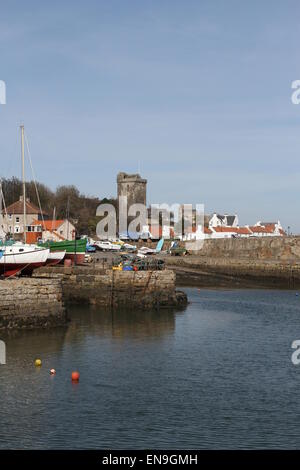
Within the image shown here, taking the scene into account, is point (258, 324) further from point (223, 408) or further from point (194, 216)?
point (194, 216)

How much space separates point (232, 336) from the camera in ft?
94.3

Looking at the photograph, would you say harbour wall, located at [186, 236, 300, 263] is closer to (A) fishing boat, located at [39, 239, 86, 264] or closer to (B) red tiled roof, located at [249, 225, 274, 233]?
(A) fishing boat, located at [39, 239, 86, 264]

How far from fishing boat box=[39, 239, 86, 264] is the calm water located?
9905 mm

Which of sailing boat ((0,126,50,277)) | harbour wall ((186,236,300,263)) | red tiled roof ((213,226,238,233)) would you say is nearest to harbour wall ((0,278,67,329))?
sailing boat ((0,126,50,277))

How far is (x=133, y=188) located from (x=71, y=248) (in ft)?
266

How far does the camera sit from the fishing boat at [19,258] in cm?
3275

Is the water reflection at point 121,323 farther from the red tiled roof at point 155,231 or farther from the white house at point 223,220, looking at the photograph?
the white house at point 223,220

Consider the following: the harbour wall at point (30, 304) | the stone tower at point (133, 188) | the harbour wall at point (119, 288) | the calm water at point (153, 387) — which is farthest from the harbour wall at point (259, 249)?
the stone tower at point (133, 188)

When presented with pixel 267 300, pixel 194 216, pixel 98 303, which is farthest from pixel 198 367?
pixel 194 216

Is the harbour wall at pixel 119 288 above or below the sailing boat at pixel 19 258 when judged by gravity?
below

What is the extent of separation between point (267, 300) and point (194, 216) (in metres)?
97.1

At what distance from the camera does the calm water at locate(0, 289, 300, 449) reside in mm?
15656

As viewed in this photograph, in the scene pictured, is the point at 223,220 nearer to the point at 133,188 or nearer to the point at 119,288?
the point at 133,188

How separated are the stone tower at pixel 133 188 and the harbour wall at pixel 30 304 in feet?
311
